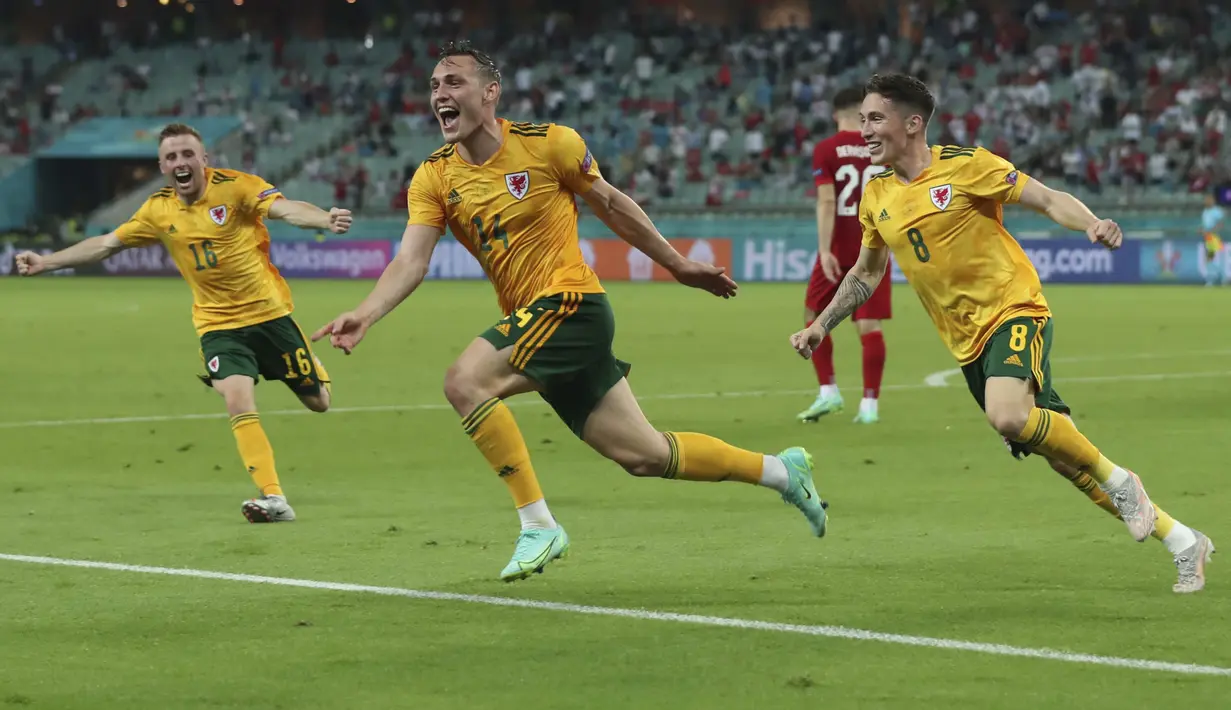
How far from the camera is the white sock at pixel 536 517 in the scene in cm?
721

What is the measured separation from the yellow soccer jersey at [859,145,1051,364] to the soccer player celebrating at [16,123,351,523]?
3585mm

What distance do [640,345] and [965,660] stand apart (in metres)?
16.5

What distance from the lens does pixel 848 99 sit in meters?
13.2

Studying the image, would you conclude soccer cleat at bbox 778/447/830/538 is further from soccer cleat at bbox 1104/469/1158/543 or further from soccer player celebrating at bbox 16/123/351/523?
soccer player celebrating at bbox 16/123/351/523

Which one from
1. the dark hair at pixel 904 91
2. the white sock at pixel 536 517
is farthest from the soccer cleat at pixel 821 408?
the white sock at pixel 536 517

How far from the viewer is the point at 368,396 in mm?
16297

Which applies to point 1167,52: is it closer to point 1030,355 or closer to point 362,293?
point 362,293

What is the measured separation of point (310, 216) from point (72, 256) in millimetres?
1423

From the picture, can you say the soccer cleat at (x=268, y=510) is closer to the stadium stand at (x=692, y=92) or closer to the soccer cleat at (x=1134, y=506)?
the soccer cleat at (x=1134, y=506)

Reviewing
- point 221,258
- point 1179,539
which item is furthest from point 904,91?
point 221,258

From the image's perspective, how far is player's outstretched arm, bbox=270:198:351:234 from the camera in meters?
9.26

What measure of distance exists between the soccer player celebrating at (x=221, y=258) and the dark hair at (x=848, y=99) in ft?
15.1

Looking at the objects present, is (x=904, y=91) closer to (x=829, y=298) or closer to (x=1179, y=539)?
(x=1179, y=539)

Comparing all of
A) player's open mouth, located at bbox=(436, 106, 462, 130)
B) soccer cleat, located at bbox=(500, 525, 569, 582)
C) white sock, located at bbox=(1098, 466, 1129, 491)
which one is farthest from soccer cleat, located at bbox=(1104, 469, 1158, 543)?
player's open mouth, located at bbox=(436, 106, 462, 130)
